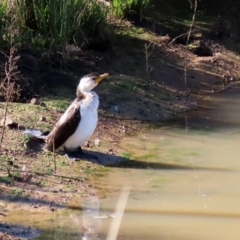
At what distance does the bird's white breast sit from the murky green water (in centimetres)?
48

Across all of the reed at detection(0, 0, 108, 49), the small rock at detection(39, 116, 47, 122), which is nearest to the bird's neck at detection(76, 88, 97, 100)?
the small rock at detection(39, 116, 47, 122)

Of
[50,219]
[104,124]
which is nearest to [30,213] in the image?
[50,219]

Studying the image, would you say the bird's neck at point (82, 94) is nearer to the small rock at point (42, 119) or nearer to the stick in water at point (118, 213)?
the small rock at point (42, 119)

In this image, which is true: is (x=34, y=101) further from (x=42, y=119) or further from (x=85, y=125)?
(x=85, y=125)

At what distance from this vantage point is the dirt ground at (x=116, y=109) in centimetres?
697

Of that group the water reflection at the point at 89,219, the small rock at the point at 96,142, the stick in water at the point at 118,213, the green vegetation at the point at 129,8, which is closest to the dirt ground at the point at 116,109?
the small rock at the point at 96,142

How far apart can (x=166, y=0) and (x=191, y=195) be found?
8.47m

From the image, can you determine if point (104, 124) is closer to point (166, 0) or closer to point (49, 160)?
point (49, 160)

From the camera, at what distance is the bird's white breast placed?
26.1 feet

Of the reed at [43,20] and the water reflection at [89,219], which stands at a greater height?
the reed at [43,20]

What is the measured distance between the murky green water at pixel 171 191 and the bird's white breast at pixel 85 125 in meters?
0.48

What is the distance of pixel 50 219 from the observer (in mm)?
6340

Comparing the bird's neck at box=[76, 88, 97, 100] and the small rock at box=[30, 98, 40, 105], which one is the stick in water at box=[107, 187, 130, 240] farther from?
the small rock at box=[30, 98, 40, 105]

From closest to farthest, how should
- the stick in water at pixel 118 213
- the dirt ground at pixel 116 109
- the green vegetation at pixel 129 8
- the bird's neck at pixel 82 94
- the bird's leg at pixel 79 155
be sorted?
the stick in water at pixel 118 213
the dirt ground at pixel 116 109
the bird's leg at pixel 79 155
the bird's neck at pixel 82 94
the green vegetation at pixel 129 8
